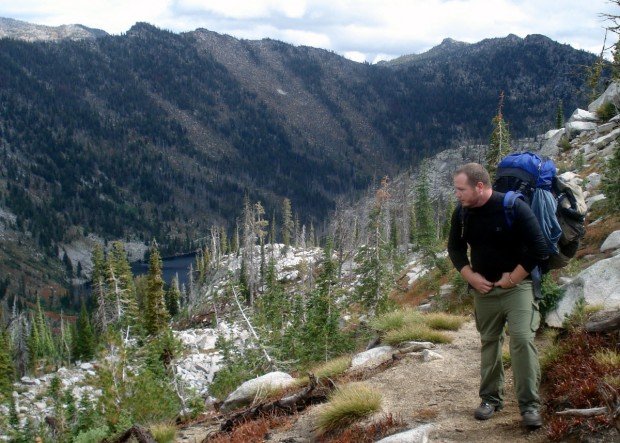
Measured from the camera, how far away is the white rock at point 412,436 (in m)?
5.91

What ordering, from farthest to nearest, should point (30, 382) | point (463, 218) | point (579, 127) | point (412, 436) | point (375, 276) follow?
point (30, 382) → point (579, 127) → point (375, 276) → point (463, 218) → point (412, 436)

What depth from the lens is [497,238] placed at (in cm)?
589

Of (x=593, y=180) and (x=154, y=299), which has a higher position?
(x=593, y=180)

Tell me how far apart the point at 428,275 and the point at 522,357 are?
29.1 metres

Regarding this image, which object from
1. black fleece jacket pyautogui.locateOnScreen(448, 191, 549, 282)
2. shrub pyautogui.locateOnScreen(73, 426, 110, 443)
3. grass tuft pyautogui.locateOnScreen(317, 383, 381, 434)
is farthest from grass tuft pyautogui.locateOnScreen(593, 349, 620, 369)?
shrub pyautogui.locateOnScreen(73, 426, 110, 443)

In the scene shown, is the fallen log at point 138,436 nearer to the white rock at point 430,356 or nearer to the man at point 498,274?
the white rock at point 430,356

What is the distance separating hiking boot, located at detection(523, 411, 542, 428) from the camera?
5.60m

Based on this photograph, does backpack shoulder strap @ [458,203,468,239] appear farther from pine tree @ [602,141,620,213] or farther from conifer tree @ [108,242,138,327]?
conifer tree @ [108,242,138,327]

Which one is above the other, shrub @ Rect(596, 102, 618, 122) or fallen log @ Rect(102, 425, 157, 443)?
shrub @ Rect(596, 102, 618, 122)

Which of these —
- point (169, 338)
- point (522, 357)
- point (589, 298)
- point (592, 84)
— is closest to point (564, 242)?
point (522, 357)

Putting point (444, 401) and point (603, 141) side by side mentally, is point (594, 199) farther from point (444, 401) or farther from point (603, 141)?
point (444, 401)

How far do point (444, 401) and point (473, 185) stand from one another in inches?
131

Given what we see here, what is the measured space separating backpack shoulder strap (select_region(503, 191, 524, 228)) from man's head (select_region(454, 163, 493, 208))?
7.6 inches

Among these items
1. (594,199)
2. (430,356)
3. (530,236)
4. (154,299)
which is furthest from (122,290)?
(530,236)
